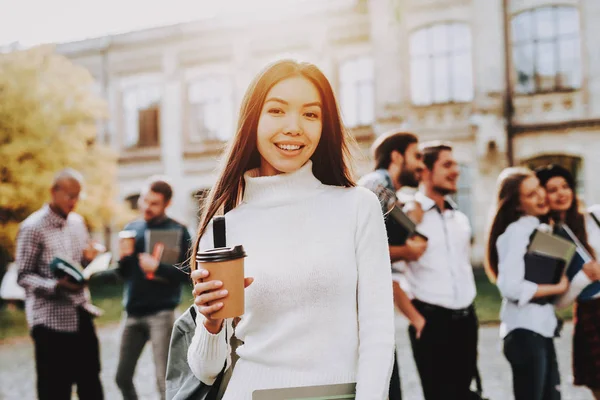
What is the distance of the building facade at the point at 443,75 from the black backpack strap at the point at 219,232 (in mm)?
13694

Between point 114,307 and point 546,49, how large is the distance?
12.8 meters

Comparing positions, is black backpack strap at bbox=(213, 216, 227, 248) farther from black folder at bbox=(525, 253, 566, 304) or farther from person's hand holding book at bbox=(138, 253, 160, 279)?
person's hand holding book at bbox=(138, 253, 160, 279)

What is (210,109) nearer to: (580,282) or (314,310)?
(580,282)

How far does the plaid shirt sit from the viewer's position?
4641 millimetres

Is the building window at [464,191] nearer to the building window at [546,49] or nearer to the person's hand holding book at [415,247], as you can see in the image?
the building window at [546,49]

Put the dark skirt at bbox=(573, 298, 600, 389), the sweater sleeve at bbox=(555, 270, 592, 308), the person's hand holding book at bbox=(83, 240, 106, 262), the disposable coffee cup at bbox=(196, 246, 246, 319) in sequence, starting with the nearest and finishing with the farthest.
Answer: the disposable coffee cup at bbox=(196, 246, 246, 319)
the sweater sleeve at bbox=(555, 270, 592, 308)
the dark skirt at bbox=(573, 298, 600, 389)
the person's hand holding book at bbox=(83, 240, 106, 262)

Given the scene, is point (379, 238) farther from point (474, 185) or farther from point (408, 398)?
point (474, 185)

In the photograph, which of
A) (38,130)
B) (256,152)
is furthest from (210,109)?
(256,152)

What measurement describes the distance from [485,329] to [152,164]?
14565 mm

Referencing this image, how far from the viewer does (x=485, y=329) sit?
9539 millimetres

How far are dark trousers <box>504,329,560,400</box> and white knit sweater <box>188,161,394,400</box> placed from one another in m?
2.41

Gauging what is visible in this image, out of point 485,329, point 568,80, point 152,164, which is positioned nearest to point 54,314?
point 485,329

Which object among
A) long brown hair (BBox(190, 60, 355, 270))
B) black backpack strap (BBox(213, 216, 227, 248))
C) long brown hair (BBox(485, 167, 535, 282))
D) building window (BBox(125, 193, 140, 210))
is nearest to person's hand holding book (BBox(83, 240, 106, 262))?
long brown hair (BBox(485, 167, 535, 282))

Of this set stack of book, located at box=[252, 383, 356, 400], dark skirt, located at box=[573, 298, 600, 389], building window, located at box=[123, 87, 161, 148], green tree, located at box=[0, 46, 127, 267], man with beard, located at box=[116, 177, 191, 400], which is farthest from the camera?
building window, located at box=[123, 87, 161, 148]
